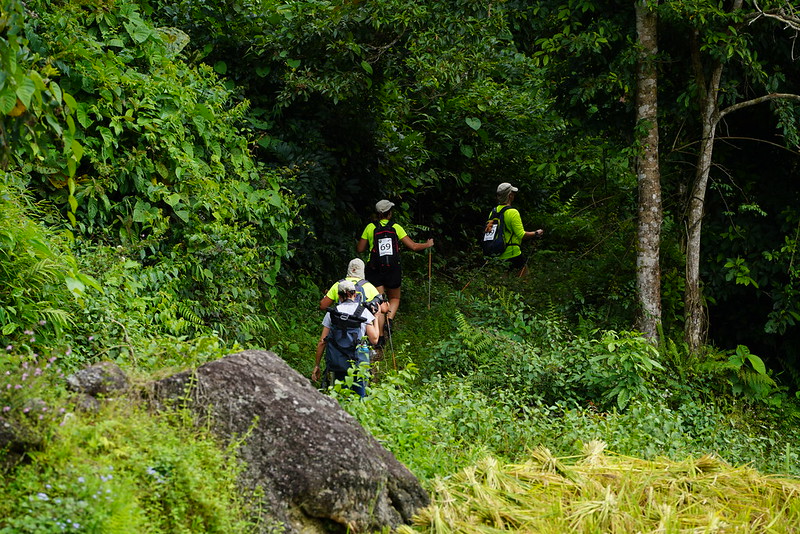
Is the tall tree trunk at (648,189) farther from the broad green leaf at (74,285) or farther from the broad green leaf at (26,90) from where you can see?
the broad green leaf at (26,90)

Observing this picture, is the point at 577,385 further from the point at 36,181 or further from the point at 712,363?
the point at 36,181

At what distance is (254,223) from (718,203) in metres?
6.07

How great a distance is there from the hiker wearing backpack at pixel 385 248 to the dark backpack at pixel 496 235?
39.8 inches

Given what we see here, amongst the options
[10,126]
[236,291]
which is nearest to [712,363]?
[236,291]

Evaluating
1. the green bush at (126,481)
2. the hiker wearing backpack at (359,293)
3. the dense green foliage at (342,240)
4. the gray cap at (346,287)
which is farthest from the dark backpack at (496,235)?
the green bush at (126,481)

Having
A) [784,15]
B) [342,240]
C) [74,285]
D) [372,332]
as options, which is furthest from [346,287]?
[784,15]

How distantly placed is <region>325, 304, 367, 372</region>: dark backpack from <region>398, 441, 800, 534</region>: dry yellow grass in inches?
108

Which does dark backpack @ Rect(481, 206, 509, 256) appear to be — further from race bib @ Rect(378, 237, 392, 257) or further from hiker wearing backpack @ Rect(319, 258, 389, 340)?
hiker wearing backpack @ Rect(319, 258, 389, 340)

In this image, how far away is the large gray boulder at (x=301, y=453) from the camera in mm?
4055

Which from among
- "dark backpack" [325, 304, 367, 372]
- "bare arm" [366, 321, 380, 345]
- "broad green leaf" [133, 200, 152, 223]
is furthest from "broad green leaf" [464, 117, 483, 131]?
"broad green leaf" [133, 200, 152, 223]

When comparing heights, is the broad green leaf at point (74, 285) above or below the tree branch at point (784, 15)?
below

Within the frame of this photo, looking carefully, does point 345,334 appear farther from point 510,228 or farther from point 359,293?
point 510,228

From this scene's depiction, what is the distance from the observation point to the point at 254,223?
31.6 feet

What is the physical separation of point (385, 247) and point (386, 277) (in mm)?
Answer: 420
